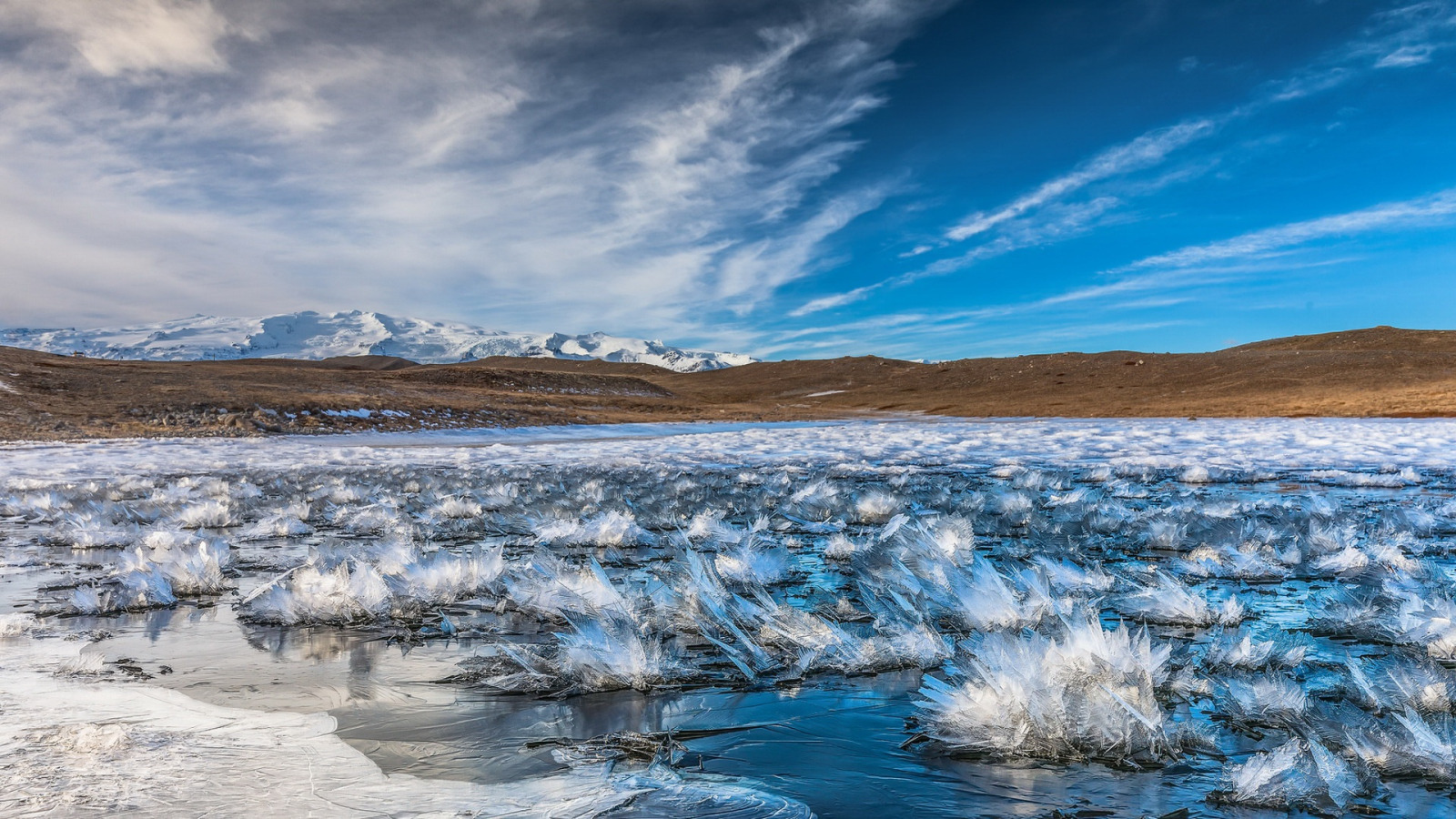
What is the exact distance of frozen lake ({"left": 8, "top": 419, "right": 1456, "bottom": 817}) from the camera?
1.81m

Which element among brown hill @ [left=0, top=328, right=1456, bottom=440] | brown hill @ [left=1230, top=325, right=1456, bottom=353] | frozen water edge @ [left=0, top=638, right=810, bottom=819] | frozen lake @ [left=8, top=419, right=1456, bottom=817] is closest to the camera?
frozen water edge @ [left=0, top=638, right=810, bottom=819]

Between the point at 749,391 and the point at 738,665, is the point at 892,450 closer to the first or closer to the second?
the point at 738,665

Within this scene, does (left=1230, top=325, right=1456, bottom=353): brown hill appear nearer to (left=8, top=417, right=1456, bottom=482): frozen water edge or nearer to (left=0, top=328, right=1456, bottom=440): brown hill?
(left=0, top=328, right=1456, bottom=440): brown hill

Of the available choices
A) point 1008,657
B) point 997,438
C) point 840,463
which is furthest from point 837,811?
point 997,438

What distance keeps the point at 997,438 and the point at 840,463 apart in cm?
671

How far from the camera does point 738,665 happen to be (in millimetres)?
2688

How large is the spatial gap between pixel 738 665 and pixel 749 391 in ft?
209

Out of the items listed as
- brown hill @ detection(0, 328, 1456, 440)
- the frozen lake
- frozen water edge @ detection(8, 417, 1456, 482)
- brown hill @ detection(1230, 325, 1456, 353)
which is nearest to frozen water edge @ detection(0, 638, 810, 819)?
the frozen lake

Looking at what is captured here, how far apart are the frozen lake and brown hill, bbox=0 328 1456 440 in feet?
59.5

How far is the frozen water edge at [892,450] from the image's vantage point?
1126 centimetres

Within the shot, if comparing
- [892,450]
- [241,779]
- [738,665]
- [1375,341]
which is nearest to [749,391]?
[1375,341]

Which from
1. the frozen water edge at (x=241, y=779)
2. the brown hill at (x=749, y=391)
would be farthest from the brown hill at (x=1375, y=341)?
the frozen water edge at (x=241, y=779)

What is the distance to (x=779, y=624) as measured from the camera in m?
3.00

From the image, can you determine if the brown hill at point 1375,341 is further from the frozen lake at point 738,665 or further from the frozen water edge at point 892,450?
the frozen lake at point 738,665
